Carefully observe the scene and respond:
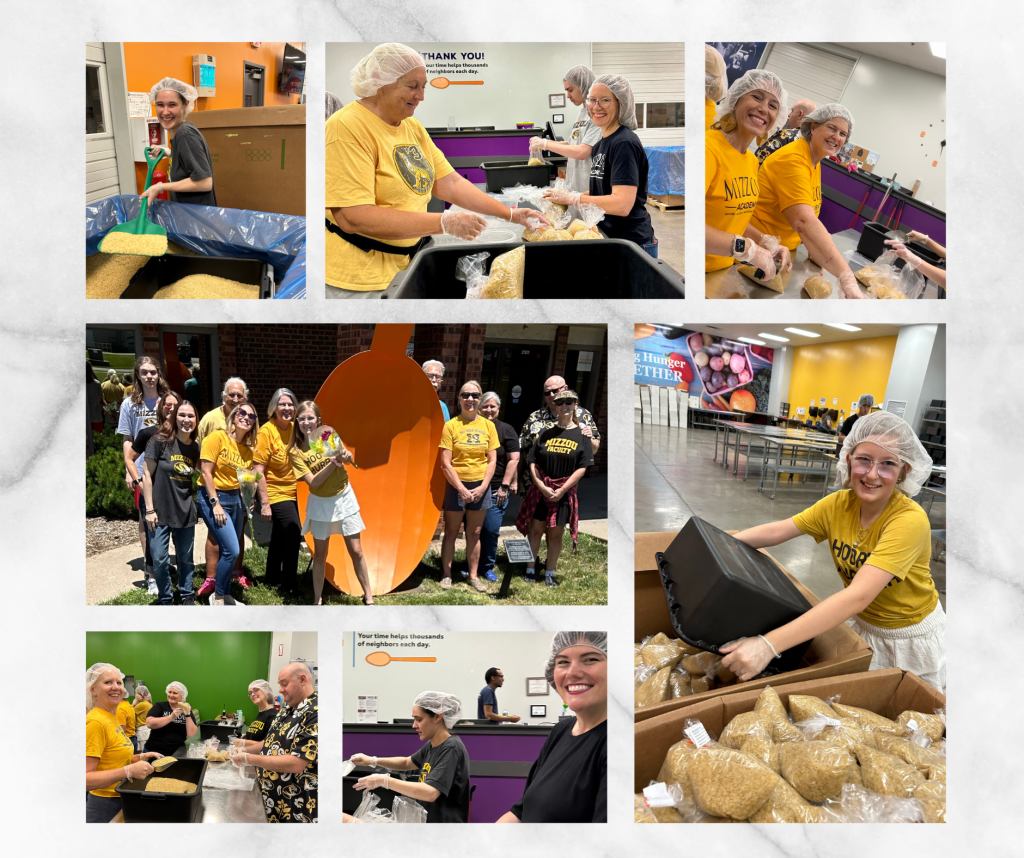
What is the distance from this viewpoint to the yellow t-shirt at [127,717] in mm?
2646

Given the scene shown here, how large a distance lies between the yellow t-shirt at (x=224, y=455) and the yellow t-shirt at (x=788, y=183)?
174 centimetres

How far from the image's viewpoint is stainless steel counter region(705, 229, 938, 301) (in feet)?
8.53

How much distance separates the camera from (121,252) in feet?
8.52

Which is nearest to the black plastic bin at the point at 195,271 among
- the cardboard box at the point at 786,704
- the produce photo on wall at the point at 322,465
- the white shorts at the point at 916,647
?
the produce photo on wall at the point at 322,465

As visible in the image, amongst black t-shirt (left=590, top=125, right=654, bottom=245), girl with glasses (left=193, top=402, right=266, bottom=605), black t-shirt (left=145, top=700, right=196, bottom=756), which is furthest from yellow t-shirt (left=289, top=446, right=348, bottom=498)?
black t-shirt (left=590, top=125, right=654, bottom=245)

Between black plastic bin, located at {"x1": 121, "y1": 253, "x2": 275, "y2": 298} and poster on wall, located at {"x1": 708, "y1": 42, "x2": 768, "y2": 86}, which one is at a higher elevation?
poster on wall, located at {"x1": 708, "y1": 42, "x2": 768, "y2": 86}

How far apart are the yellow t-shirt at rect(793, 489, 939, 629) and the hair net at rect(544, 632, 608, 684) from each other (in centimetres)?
71

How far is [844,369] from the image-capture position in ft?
8.55

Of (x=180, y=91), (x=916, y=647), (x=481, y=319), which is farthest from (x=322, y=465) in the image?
(x=916, y=647)

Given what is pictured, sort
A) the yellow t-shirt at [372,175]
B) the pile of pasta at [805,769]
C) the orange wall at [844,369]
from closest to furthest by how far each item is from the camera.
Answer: the pile of pasta at [805,769] → the yellow t-shirt at [372,175] → the orange wall at [844,369]

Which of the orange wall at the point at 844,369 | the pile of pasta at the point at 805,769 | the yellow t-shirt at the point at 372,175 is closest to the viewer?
the pile of pasta at the point at 805,769

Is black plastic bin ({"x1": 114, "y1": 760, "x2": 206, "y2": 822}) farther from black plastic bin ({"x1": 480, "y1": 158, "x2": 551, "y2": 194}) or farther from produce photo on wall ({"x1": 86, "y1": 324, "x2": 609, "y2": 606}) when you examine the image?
black plastic bin ({"x1": 480, "y1": 158, "x2": 551, "y2": 194})

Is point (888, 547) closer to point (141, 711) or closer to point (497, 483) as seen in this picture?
point (497, 483)

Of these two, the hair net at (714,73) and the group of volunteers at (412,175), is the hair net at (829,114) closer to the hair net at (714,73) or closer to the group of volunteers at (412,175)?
the hair net at (714,73)
